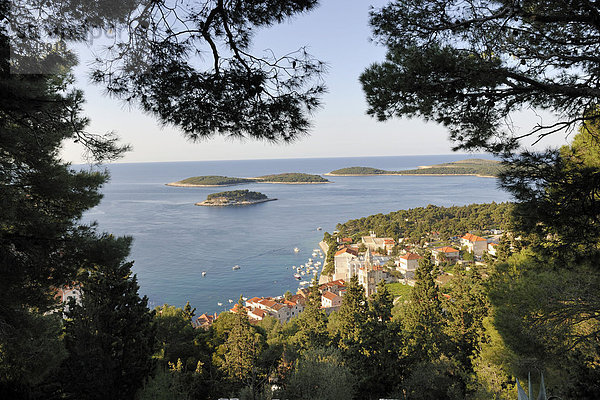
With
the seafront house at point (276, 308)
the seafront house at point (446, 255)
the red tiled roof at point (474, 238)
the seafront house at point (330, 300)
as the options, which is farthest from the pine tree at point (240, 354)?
the red tiled roof at point (474, 238)

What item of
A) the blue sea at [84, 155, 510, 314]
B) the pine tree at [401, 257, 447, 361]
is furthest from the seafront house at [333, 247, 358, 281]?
the pine tree at [401, 257, 447, 361]

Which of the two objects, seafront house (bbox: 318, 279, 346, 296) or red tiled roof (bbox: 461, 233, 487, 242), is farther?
red tiled roof (bbox: 461, 233, 487, 242)

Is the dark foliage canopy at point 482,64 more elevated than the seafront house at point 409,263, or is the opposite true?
the dark foliage canopy at point 482,64

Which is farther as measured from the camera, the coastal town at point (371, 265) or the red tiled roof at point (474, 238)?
the red tiled roof at point (474, 238)

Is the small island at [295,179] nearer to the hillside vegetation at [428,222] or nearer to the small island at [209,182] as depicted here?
the small island at [209,182]

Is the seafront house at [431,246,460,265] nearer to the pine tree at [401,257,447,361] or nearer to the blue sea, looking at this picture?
the blue sea

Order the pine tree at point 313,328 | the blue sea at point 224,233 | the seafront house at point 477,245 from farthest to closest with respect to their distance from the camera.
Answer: the seafront house at point 477,245, the blue sea at point 224,233, the pine tree at point 313,328
